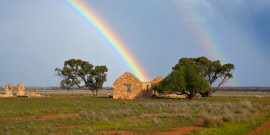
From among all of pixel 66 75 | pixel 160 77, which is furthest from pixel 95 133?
pixel 66 75

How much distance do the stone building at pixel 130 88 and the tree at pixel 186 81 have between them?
4.08 meters

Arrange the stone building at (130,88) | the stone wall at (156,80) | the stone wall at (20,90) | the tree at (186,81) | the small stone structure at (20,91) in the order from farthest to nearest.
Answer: the stone wall at (20,90)
the small stone structure at (20,91)
the stone wall at (156,80)
the stone building at (130,88)
the tree at (186,81)

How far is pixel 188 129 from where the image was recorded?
51.5ft

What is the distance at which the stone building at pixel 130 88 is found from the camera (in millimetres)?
49281

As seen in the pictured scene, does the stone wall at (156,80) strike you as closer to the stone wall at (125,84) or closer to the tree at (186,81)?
→ the stone wall at (125,84)

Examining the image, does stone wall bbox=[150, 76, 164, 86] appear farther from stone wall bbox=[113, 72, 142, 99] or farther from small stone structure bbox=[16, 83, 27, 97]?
small stone structure bbox=[16, 83, 27, 97]

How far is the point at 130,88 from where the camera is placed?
163 ft

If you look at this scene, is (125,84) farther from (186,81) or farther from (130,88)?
(186,81)

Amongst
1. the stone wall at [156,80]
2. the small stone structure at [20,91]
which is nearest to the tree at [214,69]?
the stone wall at [156,80]

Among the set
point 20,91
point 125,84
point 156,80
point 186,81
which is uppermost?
point 156,80

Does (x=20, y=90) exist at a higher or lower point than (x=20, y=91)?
A: higher

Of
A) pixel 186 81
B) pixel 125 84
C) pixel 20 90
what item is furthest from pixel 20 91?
pixel 186 81

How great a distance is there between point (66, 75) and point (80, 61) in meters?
4.65

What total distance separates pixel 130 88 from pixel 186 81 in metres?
10.00
